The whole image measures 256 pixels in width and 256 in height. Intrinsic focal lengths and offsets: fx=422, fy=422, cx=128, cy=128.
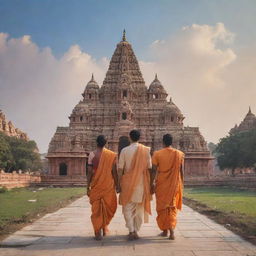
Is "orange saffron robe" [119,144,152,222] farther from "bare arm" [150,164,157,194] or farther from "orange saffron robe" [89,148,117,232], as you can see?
"orange saffron robe" [89,148,117,232]

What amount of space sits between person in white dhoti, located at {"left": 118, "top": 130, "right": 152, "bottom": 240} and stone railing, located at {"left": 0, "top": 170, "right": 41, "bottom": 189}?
90.1 feet

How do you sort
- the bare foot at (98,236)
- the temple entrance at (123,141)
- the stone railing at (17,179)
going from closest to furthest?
1. the bare foot at (98,236)
2. the stone railing at (17,179)
3. the temple entrance at (123,141)

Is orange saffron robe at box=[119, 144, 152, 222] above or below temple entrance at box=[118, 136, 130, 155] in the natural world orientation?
below

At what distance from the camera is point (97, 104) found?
198ft

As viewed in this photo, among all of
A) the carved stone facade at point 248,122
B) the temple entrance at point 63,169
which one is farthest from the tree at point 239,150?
the temple entrance at point 63,169

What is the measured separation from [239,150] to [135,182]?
48140mm

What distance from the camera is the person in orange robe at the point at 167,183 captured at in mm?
9062

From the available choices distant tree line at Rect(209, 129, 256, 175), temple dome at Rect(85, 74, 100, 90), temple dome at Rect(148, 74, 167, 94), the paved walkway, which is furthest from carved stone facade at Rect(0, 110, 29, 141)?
the paved walkway

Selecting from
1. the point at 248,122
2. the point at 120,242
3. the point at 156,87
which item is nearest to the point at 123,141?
the point at 156,87

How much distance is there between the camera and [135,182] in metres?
9.16

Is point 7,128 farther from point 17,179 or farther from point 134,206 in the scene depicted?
point 134,206

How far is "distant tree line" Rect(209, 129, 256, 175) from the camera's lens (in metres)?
49.4

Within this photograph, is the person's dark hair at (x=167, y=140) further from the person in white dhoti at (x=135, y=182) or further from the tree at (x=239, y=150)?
the tree at (x=239, y=150)

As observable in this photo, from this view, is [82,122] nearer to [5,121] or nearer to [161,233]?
[5,121]
